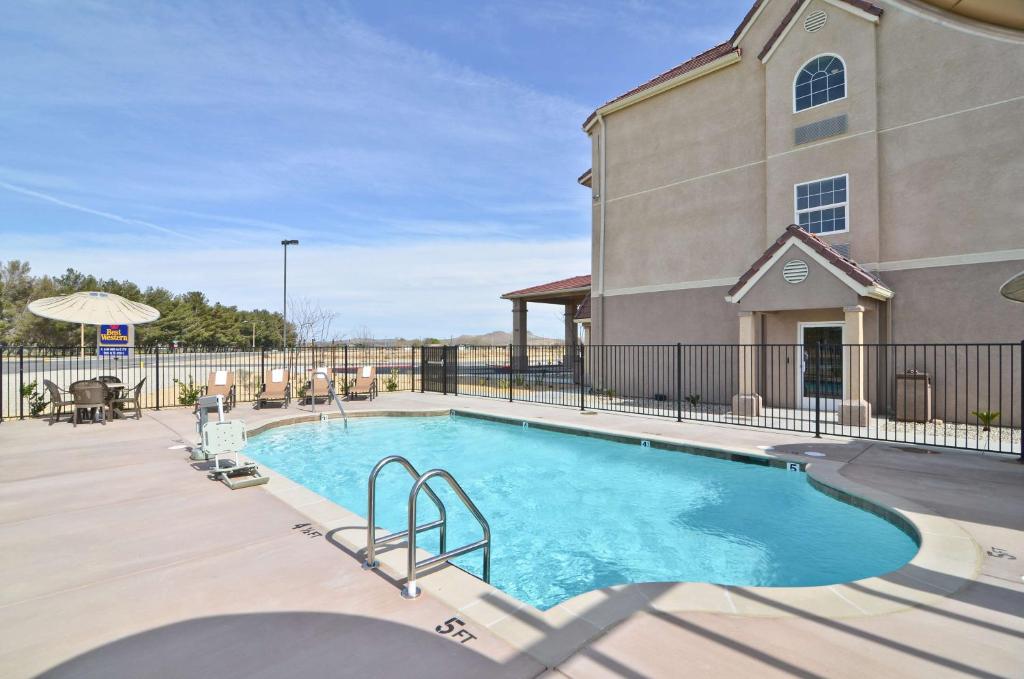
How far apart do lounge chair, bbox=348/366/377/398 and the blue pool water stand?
4039mm

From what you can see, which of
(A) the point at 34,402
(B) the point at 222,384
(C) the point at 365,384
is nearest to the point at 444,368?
(C) the point at 365,384

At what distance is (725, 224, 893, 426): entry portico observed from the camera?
408 inches

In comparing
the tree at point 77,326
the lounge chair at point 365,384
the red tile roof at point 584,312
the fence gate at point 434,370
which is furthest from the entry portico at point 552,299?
the tree at point 77,326

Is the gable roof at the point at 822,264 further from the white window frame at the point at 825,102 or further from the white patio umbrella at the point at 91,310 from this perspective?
the white patio umbrella at the point at 91,310

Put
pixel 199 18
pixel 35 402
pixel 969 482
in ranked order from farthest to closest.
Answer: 1. pixel 35 402
2. pixel 199 18
3. pixel 969 482

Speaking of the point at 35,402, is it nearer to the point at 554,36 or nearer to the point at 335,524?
the point at 335,524

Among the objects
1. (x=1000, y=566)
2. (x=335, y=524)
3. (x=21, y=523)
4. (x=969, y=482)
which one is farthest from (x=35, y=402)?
(x=969, y=482)

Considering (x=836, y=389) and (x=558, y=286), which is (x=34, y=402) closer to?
(x=558, y=286)

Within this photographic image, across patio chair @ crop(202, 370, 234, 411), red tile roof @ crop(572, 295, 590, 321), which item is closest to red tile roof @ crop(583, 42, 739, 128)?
red tile roof @ crop(572, 295, 590, 321)

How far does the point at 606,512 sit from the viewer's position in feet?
22.0

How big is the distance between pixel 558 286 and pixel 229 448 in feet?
61.6

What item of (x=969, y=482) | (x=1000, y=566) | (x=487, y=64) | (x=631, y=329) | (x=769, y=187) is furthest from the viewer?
(x=631, y=329)

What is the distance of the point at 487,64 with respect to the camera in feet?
50.0

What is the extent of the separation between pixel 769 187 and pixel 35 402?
19343mm
